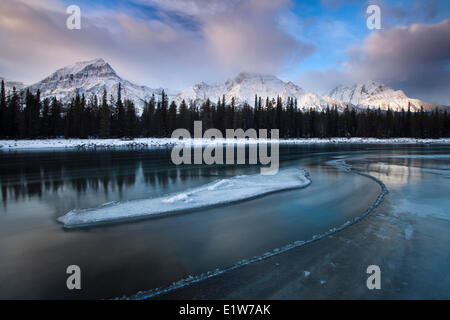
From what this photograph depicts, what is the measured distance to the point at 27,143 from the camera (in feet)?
178

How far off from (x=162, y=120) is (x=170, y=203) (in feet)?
257

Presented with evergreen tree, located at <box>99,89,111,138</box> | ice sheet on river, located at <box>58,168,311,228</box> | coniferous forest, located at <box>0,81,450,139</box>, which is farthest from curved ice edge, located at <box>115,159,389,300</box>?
coniferous forest, located at <box>0,81,450,139</box>

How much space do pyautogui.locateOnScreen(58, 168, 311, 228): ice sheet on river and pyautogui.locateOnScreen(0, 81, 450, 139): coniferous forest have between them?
6880 centimetres

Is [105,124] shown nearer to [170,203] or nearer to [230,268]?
[170,203]

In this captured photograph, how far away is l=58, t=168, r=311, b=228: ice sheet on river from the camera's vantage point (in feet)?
26.0

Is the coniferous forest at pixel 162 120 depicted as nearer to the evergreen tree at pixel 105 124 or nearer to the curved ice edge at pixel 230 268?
the evergreen tree at pixel 105 124

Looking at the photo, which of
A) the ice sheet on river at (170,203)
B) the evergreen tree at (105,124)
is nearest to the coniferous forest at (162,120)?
the evergreen tree at (105,124)

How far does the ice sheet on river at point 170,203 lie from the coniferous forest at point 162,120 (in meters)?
68.8

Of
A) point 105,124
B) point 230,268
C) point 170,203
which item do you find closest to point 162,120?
point 105,124

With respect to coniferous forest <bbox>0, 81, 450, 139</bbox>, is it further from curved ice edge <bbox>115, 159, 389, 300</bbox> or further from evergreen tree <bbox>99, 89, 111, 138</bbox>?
curved ice edge <bbox>115, 159, 389, 300</bbox>

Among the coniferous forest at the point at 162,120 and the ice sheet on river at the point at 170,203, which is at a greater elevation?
the coniferous forest at the point at 162,120

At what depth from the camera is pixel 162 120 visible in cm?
8394

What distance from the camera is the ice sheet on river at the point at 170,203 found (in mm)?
7931
